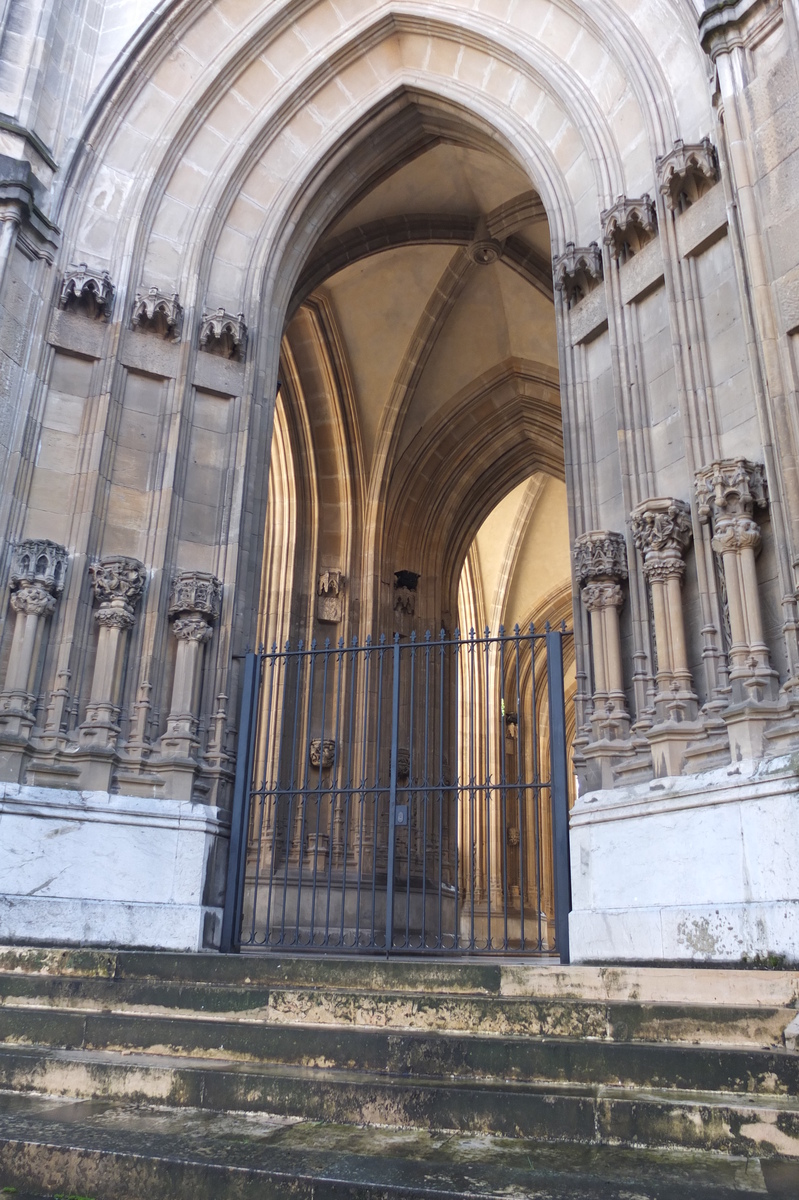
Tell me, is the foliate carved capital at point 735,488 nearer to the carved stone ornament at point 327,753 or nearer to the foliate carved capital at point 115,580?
the foliate carved capital at point 115,580

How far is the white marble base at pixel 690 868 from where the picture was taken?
4.81 metres

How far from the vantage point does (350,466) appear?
14.2 m

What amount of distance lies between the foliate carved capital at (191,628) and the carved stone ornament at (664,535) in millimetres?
3256

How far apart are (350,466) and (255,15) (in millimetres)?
6114


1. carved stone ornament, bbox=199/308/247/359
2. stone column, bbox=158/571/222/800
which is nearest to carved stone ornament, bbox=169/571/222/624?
stone column, bbox=158/571/222/800

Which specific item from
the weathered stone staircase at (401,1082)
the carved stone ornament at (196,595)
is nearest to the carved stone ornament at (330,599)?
the carved stone ornament at (196,595)

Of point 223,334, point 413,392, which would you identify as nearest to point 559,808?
point 223,334

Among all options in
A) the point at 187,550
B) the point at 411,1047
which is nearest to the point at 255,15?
the point at 187,550

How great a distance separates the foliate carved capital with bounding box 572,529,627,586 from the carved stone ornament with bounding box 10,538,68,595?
3.67 m

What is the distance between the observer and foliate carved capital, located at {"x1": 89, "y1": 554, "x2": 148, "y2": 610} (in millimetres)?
7285

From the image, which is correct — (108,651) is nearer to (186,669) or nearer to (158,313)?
(186,669)

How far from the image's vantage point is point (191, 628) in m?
7.48

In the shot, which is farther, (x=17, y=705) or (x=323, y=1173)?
(x=17, y=705)

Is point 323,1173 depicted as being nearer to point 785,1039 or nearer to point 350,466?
point 785,1039
